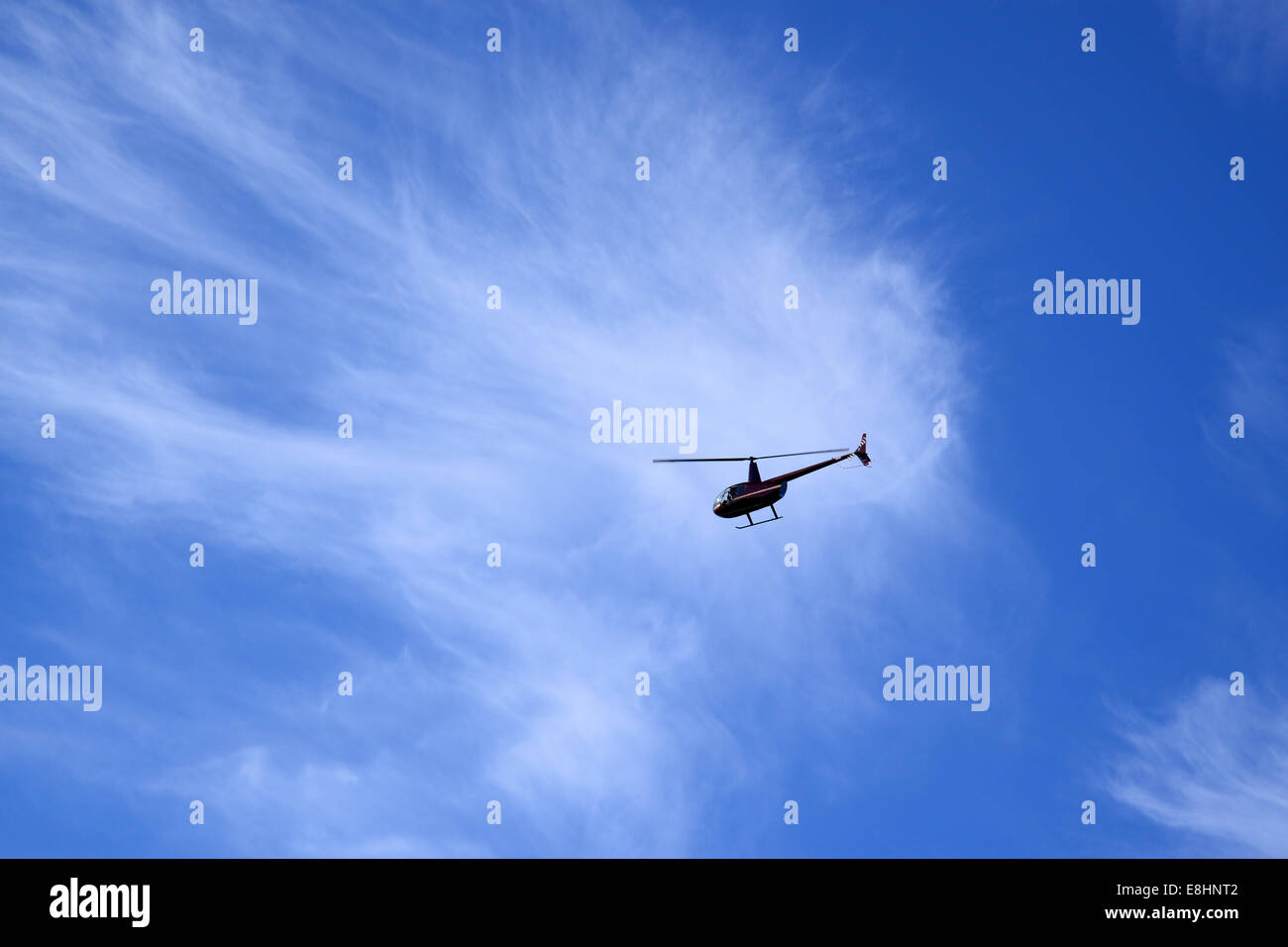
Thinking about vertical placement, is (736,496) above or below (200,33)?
below
